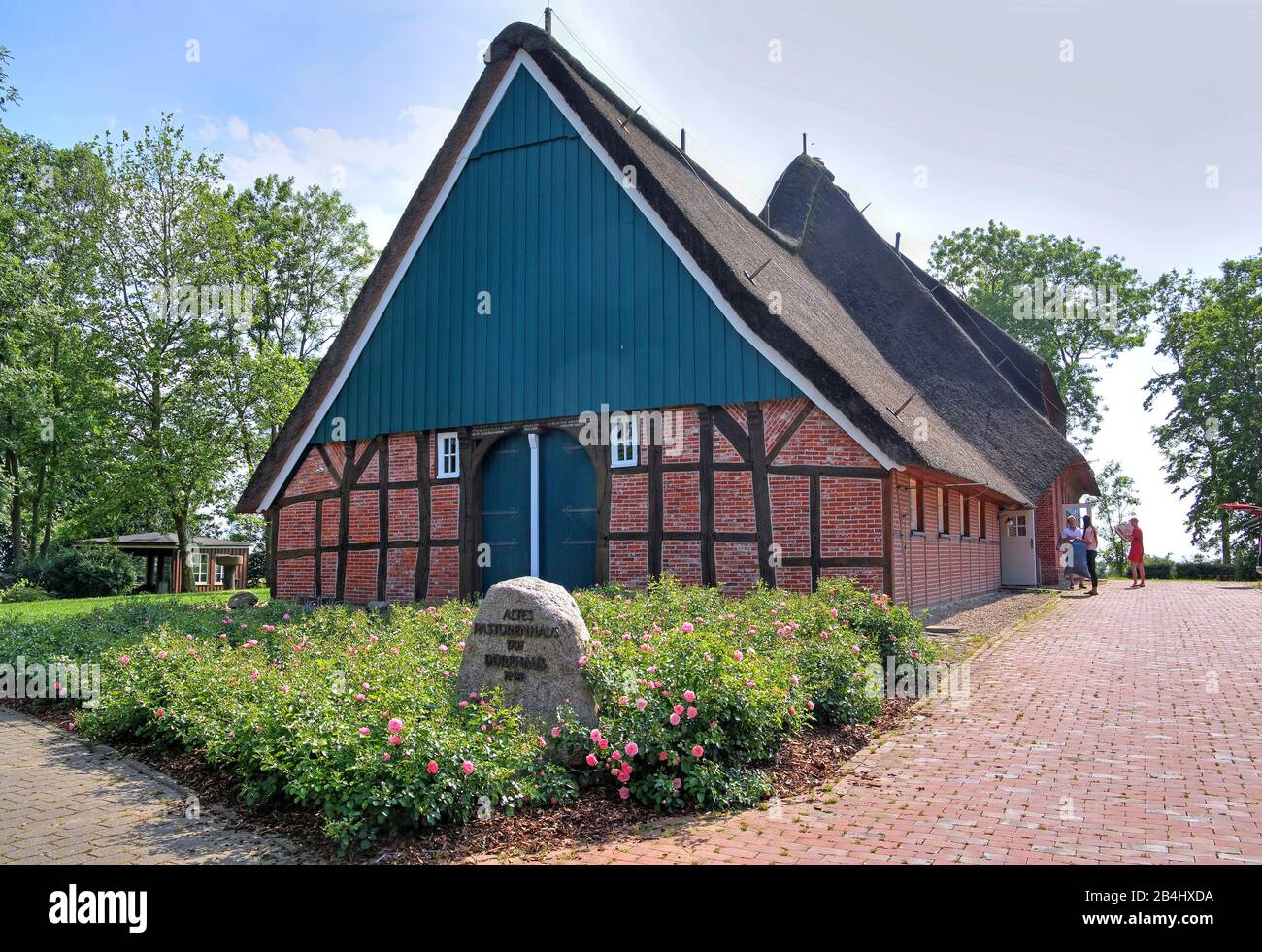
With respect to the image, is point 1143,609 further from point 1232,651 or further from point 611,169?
point 611,169

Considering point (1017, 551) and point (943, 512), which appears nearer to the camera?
point (943, 512)

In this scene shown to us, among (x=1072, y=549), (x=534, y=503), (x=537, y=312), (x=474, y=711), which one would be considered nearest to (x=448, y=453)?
(x=534, y=503)

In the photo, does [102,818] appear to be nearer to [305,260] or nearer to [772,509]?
[772,509]

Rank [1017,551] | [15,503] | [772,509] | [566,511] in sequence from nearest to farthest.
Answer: [772,509] < [566,511] < [1017,551] < [15,503]

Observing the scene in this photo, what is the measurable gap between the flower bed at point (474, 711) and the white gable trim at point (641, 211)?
372cm

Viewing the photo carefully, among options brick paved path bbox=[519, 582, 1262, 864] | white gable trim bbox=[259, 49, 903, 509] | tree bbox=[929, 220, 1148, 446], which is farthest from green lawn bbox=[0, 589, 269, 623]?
tree bbox=[929, 220, 1148, 446]

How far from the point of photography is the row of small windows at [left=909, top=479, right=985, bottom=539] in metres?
13.5

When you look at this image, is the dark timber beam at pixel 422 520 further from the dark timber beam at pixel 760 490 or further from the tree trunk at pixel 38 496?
the tree trunk at pixel 38 496

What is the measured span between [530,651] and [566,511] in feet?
26.1

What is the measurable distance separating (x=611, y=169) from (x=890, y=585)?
688 cm

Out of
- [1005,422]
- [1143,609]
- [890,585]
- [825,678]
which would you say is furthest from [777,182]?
[825,678]

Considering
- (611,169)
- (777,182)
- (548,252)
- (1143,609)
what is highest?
(777,182)

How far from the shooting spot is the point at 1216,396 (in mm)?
37500
